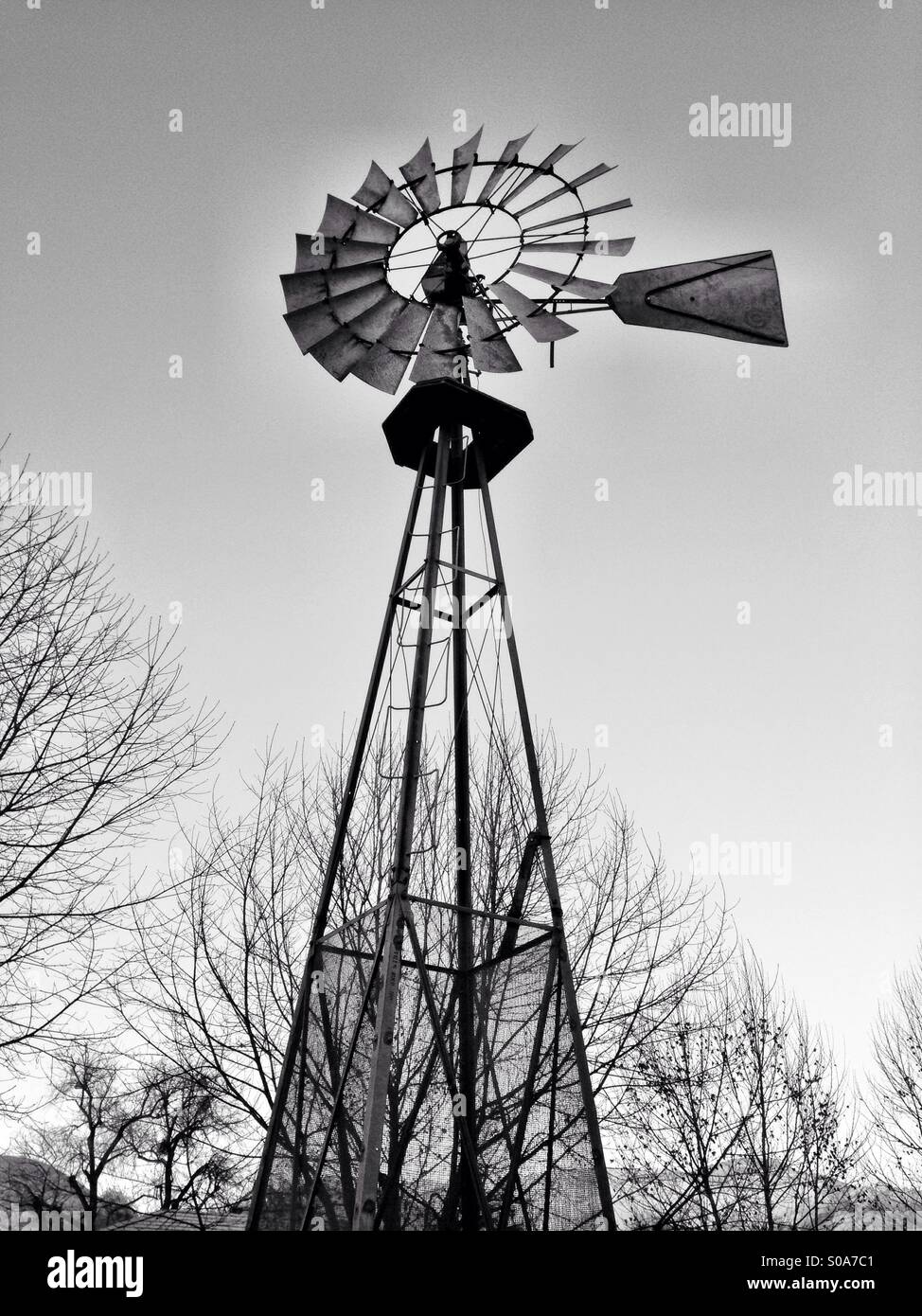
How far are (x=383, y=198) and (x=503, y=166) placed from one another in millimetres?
1074

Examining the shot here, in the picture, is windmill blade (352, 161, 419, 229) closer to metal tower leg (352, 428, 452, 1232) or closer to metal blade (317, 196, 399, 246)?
metal blade (317, 196, 399, 246)

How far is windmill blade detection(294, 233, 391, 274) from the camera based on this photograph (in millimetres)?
9242

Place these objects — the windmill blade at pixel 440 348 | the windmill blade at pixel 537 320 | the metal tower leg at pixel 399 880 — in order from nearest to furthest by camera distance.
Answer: the metal tower leg at pixel 399 880 → the windmill blade at pixel 537 320 → the windmill blade at pixel 440 348

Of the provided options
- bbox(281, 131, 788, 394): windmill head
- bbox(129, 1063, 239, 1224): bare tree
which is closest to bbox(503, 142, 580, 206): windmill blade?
bbox(281, 131, 788, 394): windmill head

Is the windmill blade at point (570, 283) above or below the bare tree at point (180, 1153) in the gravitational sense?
above

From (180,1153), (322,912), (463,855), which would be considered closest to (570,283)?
(463,855)

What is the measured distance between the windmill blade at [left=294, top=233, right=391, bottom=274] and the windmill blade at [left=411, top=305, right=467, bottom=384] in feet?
2.79

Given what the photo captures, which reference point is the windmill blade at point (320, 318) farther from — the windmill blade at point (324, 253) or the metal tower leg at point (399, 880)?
the metal tower leg at point (399, 880)

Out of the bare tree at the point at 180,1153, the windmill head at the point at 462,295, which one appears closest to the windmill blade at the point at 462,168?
the windmill head at the point at 462,295

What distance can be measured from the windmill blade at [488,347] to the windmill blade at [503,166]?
108cm

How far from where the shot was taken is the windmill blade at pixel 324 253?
9.24 metres

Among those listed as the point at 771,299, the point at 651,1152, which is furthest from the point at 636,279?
the point at 651,1152

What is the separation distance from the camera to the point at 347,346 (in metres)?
9.33
